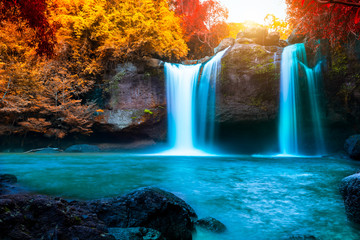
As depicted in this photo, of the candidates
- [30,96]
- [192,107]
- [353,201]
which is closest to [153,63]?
[192,107]

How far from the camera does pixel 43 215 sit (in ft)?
5.67

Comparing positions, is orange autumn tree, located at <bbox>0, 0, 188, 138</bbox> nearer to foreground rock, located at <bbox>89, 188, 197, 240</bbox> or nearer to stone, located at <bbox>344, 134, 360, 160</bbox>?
stone, located at <bbox>344, 134, 360, 160</bbox>

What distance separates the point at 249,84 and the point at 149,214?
12.1 metres

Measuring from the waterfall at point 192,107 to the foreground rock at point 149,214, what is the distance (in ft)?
36.8

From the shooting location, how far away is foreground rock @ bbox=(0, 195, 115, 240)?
59.0 inches

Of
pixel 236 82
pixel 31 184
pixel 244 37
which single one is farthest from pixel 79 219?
pixel 244 37

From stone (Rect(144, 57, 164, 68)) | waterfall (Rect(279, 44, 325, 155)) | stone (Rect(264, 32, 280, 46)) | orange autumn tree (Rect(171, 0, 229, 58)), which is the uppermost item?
orange autumn tree (Rect(171, 0, 229, 58))

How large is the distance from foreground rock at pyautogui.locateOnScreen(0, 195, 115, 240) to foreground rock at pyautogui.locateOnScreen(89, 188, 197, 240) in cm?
47

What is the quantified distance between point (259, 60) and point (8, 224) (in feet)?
44.5

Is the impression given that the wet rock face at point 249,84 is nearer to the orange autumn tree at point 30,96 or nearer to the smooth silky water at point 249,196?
the smooth silky water at point 249,196

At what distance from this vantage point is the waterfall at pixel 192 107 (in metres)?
13.8

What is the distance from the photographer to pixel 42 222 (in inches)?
66.1

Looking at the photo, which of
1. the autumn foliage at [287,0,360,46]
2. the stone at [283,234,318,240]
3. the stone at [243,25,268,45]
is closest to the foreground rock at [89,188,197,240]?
the stone at [283,234,318,240]

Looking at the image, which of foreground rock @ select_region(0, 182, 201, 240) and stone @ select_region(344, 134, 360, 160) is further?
stone @ select_region(344, 134, 360, 160)
